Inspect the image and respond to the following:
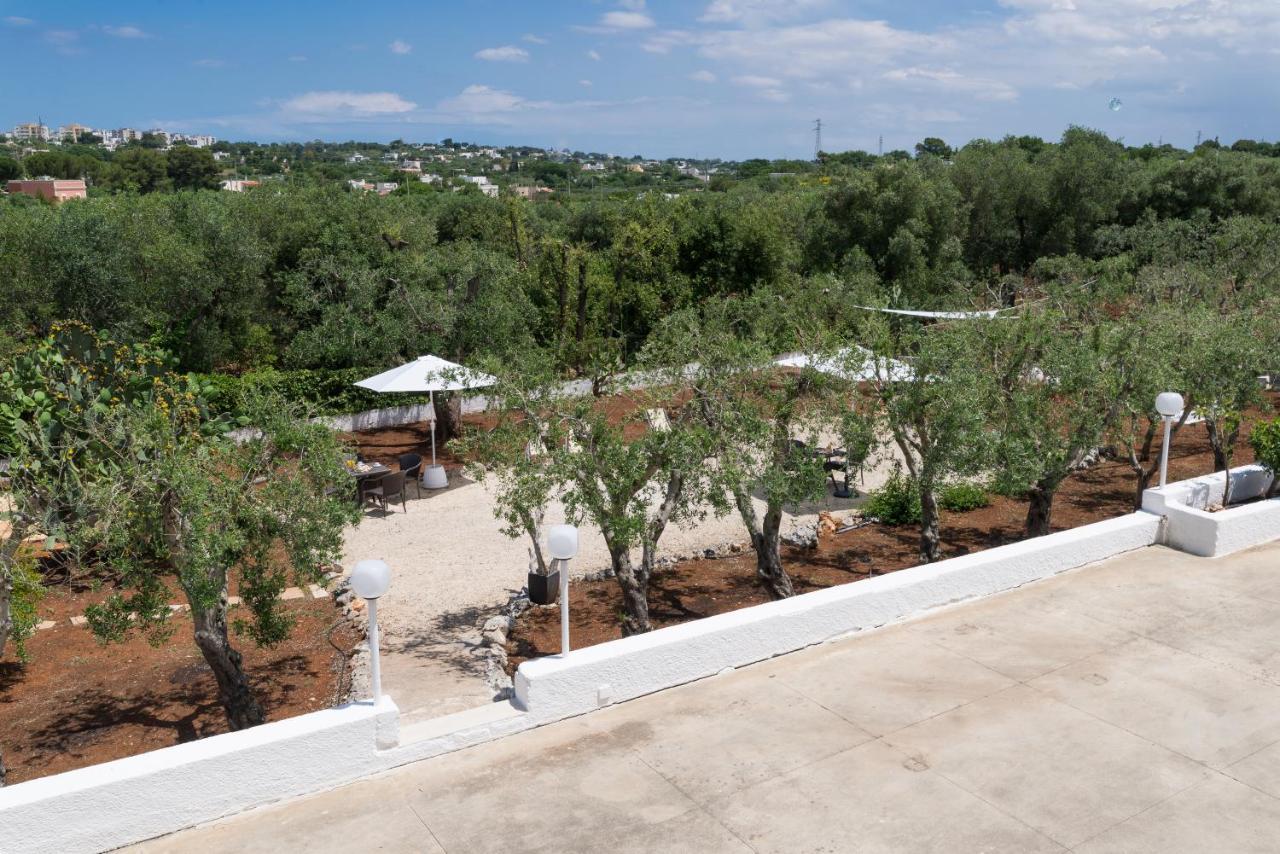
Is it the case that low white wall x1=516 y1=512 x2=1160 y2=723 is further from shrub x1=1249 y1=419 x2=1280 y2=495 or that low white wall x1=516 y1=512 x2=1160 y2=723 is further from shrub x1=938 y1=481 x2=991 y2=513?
shrub x1=938 y1=481 x2=991 y2=513

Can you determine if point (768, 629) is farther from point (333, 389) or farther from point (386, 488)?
point (333, 389)

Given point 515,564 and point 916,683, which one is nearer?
point 916,683

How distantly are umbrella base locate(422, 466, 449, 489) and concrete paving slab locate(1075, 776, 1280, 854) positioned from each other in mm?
11778

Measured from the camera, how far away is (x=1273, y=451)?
1081cm

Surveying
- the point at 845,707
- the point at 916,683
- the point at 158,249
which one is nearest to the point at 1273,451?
the point at 916,683

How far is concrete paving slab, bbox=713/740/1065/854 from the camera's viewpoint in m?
5.03

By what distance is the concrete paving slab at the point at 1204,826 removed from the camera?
5.02 metres

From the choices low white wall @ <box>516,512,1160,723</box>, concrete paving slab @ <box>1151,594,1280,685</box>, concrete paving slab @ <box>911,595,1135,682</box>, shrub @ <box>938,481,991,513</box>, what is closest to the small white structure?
low white wall @ <box>516,512,1160,723</box>

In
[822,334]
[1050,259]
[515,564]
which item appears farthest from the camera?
[1050,259]

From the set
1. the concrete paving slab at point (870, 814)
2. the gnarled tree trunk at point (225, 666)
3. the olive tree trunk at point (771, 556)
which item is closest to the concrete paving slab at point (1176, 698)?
the concrete paving slab at point (870, 814)

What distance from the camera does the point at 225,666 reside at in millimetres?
7883

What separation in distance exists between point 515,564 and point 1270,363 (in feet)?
32.7

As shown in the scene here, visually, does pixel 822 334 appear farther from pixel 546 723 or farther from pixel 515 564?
pixel 546 723

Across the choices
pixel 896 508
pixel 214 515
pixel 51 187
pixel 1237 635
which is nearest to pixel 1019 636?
pixel 1237 635
